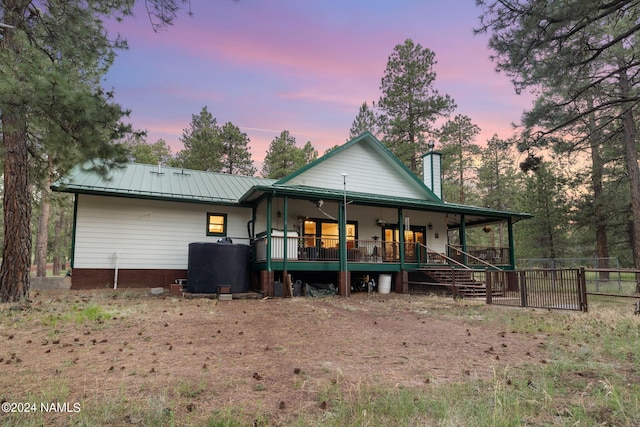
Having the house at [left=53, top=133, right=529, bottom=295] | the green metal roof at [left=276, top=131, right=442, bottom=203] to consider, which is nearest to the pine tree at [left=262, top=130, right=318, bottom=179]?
the house at [left=53, top=133, right=529, bottom=295]

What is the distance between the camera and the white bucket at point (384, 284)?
1491 cm

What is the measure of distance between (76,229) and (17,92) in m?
9.23

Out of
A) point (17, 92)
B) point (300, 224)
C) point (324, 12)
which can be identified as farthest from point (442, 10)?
point (17, 92)

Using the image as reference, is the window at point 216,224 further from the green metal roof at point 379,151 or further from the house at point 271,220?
the green metal roof at point 379,151

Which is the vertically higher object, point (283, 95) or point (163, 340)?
point (283, 95)

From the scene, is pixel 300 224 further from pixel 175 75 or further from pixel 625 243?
pixel 625 243

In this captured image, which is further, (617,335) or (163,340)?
(617,335)

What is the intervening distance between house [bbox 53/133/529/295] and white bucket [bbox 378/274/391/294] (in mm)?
361

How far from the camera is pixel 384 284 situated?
15.0m

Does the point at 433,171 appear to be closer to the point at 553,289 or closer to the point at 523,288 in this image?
the point at 523,288

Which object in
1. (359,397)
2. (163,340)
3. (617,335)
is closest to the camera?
(359,397)

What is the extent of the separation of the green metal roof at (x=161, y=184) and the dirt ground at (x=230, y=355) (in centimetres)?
522

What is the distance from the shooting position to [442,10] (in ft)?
44.0

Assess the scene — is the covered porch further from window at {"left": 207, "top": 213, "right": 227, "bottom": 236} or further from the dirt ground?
the dirt ground
